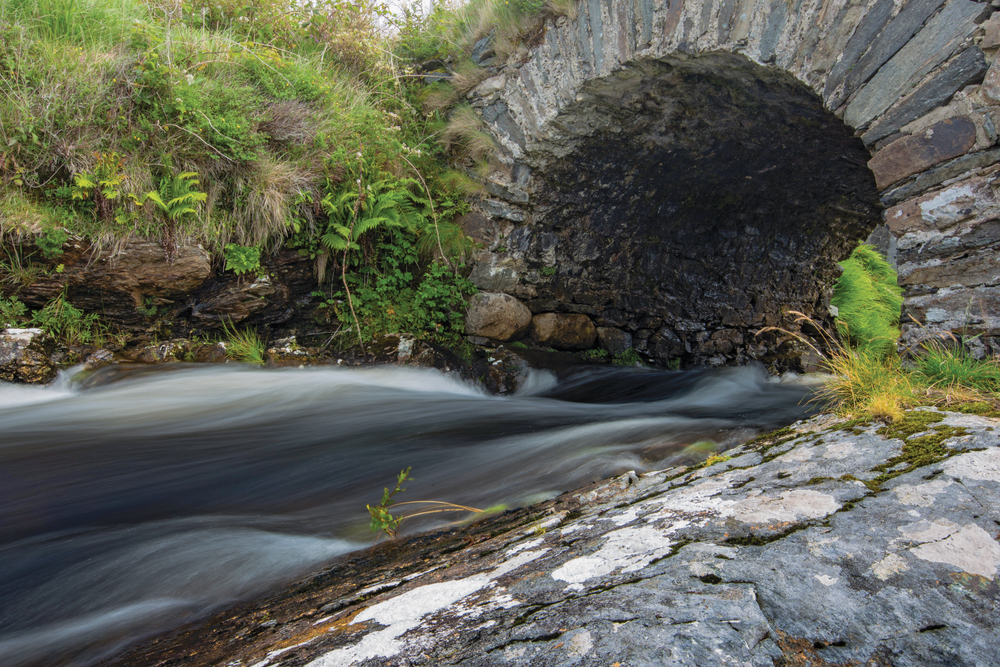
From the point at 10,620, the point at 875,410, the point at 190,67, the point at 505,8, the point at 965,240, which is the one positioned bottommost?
the point at 10,620

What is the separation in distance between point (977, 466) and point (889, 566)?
72 centimetres

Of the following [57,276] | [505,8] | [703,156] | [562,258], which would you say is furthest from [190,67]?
[703,156]

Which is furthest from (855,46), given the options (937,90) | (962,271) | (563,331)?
(563,331)

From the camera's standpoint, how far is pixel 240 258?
4793 mm

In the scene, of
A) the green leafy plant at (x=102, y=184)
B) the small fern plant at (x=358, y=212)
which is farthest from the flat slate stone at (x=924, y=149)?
the green leafy plant at (x=102, y=184)

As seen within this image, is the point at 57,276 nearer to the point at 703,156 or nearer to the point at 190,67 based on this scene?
the point at 190,67

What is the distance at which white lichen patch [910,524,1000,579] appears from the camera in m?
1.08

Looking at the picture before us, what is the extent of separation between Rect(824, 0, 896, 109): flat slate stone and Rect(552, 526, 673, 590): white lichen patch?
332 cm

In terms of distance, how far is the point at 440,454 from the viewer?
11.8ft

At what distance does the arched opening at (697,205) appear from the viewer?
466cm

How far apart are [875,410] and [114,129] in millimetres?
5698

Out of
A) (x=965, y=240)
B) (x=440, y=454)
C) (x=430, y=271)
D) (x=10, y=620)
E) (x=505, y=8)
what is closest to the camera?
(x=10, y=620)

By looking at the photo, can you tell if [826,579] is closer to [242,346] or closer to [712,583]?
[712,583]

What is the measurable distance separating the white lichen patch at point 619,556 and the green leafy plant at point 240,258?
440 centimetres
